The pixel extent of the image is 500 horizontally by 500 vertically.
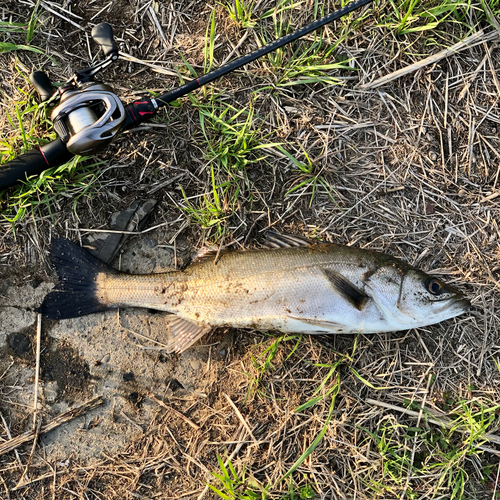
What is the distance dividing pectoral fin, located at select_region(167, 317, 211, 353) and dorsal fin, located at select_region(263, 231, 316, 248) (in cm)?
94

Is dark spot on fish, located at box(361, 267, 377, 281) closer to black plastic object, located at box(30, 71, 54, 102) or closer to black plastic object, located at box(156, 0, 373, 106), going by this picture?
black plastic object, located at box(156, 0, 373, 106)

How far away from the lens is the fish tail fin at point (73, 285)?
132 inches

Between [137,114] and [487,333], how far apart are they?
362 centimetres

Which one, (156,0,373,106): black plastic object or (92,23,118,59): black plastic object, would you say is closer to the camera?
(92,23,118,59): black plastic object

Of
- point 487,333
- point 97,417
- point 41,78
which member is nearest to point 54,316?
point 97,417

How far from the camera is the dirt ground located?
3.42m

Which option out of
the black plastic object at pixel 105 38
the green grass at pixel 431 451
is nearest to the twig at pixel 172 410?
the green grass at pixel 431 451

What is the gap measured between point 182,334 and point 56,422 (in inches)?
53.7

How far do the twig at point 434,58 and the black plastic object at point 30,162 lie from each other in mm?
2731

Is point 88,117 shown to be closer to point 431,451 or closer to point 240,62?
point 240,62

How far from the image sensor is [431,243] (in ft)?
11.7

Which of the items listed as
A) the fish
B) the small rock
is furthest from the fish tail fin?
the small rock

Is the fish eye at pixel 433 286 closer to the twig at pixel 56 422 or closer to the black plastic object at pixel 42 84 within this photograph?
the twig at pixel 56 422

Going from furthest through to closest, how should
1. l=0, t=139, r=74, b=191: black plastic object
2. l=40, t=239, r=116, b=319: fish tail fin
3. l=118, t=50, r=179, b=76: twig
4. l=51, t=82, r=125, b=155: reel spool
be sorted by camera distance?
l=118, t=50, r=179, b=76: twig < l=40, t=239, r=116, b=319: fish tail fin < l=0, t=139, r=74, b=191: black plastic object < l=51, t=82, r=125, b=155: reel spool
